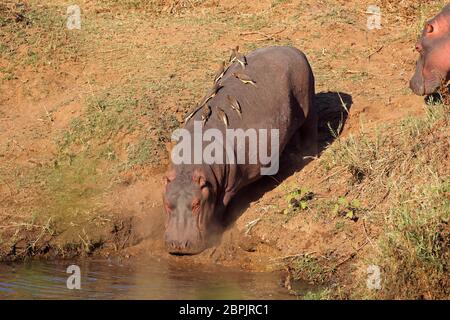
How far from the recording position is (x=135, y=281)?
794 cm

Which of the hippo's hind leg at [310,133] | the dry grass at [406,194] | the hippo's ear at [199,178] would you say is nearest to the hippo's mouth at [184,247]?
the hippo's ear at [199,178]

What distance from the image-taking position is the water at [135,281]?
7543 mm

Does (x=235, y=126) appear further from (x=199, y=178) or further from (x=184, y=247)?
(x=184, y=247)

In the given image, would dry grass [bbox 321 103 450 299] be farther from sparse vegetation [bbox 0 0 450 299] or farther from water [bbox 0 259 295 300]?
water [bbox 0 259 295 300]

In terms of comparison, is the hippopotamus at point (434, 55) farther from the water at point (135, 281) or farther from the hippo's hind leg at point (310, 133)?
the water at point (135, 281)

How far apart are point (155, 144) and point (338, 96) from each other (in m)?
2.19

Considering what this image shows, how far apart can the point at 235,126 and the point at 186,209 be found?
1058 mm

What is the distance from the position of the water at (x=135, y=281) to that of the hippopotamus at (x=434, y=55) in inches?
119

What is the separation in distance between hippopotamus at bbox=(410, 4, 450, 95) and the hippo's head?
2888 millimetres

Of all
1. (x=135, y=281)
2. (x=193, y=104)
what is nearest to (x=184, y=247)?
(x=135, y=281)

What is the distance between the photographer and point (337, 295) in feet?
23.3
